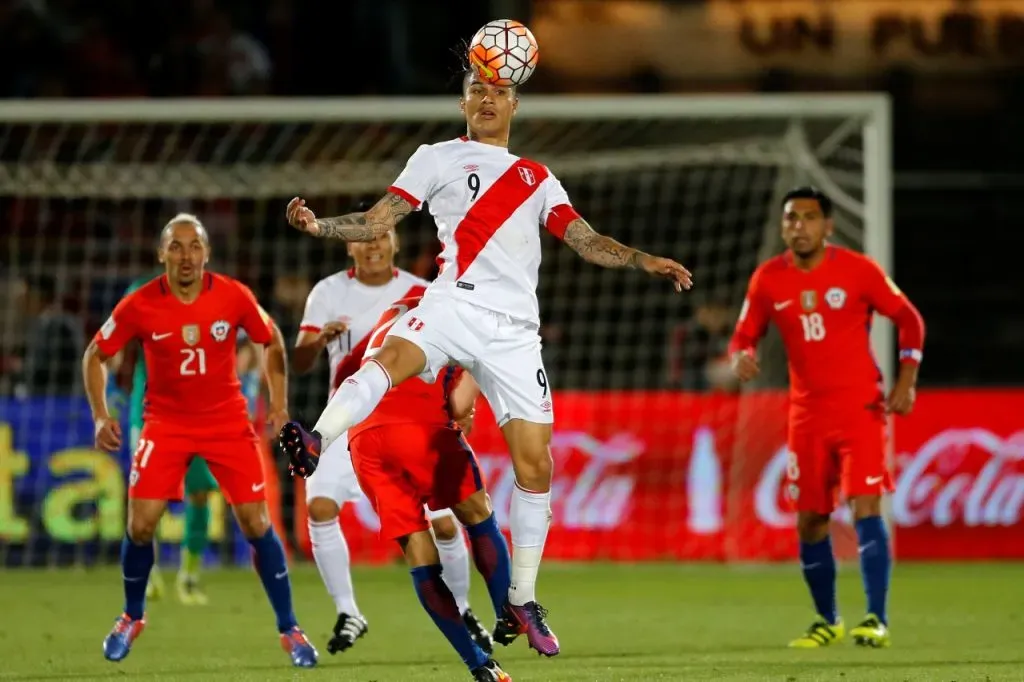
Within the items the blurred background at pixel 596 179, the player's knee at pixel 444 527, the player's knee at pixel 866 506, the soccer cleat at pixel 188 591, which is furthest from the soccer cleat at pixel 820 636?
the blurred background at pixel 596 179

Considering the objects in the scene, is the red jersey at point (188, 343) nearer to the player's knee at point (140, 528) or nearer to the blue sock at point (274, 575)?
the player's knee at point (140, 528)

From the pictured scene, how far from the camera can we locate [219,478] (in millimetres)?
8438

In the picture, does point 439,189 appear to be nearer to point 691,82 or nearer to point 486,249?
point 486,249

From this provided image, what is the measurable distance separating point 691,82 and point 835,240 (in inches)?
182

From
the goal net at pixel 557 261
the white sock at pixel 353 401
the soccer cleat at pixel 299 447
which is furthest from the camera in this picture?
the goal net at pixel 557 261

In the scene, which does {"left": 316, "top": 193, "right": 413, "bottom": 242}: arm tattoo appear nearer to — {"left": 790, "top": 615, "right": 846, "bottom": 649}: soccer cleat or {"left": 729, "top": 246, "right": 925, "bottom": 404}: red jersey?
{"left": 729, "top": 246, "right": 925, "bottom": 404}: red jersey

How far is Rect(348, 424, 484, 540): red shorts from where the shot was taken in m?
7.16

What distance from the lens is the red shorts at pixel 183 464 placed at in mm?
8258

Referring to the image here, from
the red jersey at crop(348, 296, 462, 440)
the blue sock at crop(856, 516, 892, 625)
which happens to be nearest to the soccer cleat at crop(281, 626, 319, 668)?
the red jersey at crop(348, 296, 462, 440)

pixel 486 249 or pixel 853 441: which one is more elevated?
pixel 486 249

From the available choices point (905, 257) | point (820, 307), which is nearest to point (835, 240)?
point (905, 257)

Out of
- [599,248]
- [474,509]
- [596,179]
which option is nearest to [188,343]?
[474,509]

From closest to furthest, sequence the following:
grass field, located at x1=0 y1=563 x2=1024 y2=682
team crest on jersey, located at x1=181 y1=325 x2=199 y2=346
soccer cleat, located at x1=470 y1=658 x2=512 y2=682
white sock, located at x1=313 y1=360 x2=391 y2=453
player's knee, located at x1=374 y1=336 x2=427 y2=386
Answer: white sock, located at x1=313 y1=360 x2=391 y2=453 → player's knee, located at x1=374 y1=336 x2=427 y2=386 → soccer cleat, located at x1=470 y1=658 x2=512 y2=682 → grass field, located at x1=0 y1=563 x2=1024 y2=682 → team crest on jersey, located at x1=181 y1=325 x2=199 y2=346

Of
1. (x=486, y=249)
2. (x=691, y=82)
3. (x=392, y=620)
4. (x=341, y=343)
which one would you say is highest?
(x=691, y=82)
